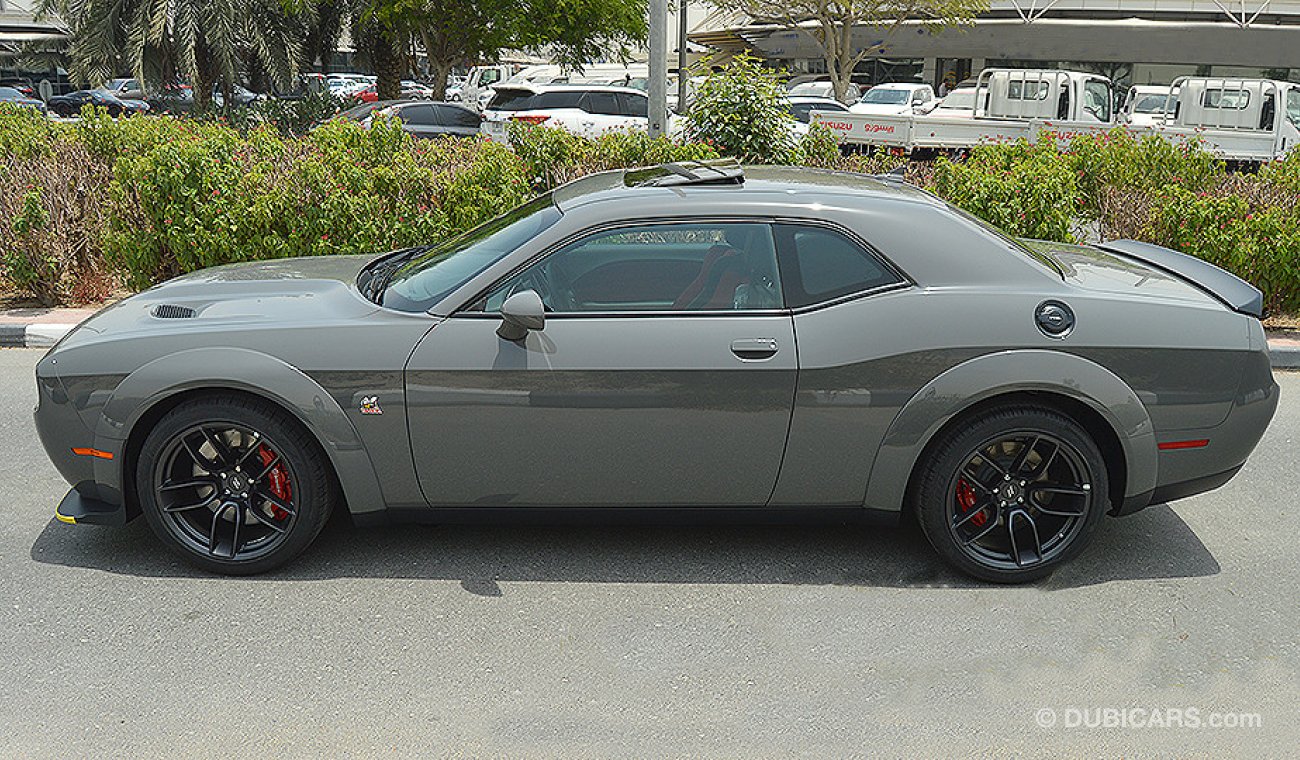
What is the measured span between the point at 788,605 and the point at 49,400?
283cm

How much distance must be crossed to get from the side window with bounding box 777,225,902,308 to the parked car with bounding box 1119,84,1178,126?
66.1ft

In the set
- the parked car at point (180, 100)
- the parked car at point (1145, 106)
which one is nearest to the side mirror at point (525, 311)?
the parked car at point (180, 100)

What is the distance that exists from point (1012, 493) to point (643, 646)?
4.93 feet

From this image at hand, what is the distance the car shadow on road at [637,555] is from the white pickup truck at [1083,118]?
49.6ft

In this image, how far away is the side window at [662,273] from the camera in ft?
14.2

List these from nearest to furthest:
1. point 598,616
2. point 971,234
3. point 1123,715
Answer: point 1123,715 → point 598,616 → point 971,234

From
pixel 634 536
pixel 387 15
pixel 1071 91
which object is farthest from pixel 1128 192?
pixel 387 15

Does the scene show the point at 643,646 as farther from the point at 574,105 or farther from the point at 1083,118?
the point at 1083,118

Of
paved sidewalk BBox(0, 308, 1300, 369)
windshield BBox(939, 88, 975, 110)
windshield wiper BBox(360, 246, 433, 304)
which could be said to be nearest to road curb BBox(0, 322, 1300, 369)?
paved sidewalk BBox(0, 308, 1300, 369)

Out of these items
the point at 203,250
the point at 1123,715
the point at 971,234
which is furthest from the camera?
the point at 203,250

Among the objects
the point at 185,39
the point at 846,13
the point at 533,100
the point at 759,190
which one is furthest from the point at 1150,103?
the point at 759,190

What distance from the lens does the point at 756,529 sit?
496 cm

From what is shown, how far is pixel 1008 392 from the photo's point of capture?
425 centimetres

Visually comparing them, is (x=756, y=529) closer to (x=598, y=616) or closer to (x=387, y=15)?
(x=598, y=616)
